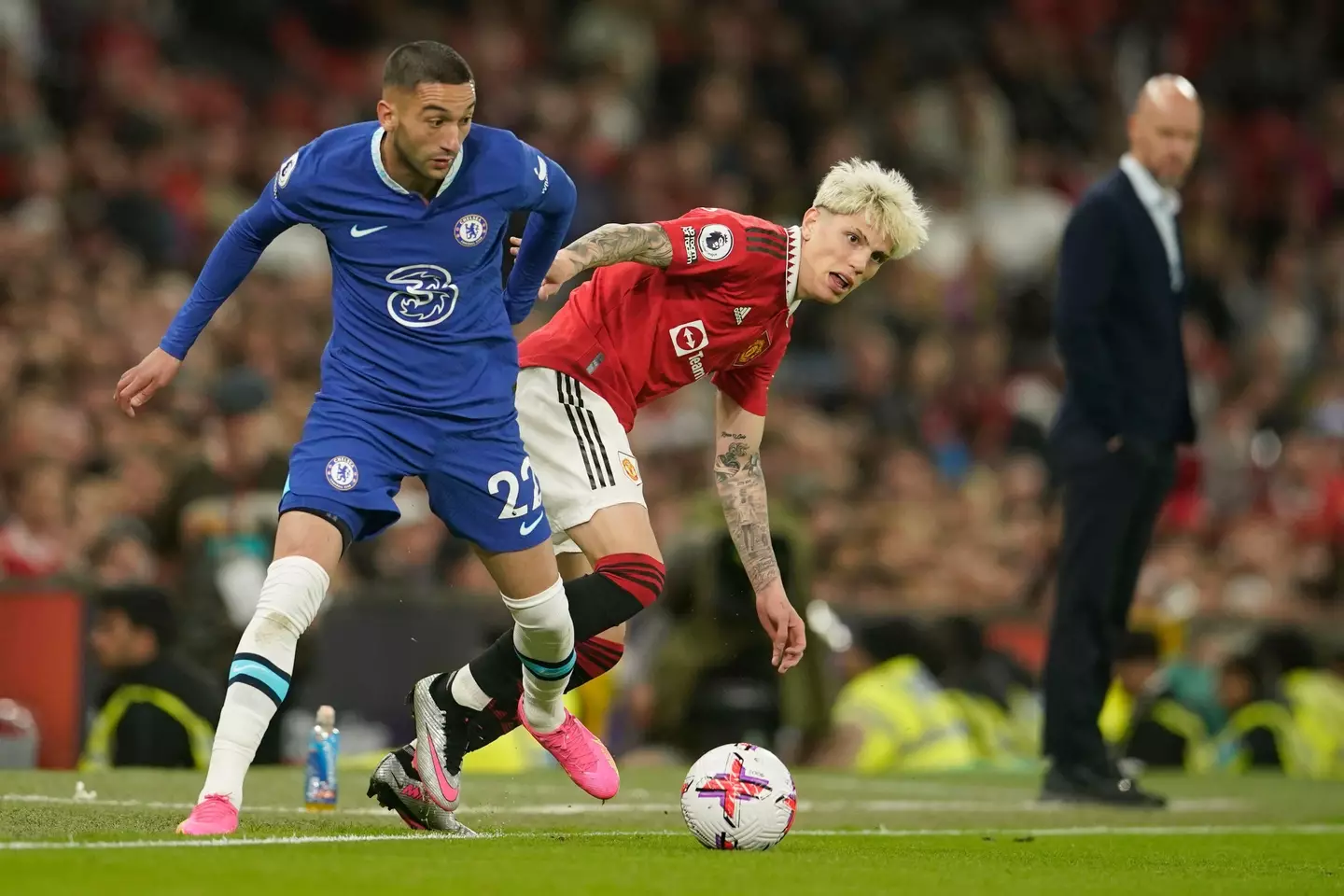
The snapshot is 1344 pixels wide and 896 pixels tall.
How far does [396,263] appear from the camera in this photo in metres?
6.43

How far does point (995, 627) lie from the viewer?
1442 cm

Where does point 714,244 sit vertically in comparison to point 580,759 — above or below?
above

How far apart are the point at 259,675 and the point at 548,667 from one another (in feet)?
3.86

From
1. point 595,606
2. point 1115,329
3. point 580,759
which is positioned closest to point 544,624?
point 595,606

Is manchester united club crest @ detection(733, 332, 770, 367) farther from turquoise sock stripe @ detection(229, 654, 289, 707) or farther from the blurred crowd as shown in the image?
the blurred crowd

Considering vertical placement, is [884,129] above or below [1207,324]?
above

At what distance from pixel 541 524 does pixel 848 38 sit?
15570mm

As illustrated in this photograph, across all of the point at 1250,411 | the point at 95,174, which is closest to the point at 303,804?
the point at 95,174

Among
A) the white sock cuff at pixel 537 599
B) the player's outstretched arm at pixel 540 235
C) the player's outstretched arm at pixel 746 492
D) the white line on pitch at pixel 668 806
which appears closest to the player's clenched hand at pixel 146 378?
the player's outstretched arm at pixel 540 235

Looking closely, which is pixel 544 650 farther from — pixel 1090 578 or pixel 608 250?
pixel 1090 578

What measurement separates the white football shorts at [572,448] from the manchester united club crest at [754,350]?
0.49 metres

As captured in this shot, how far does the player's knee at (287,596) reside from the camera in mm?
6113

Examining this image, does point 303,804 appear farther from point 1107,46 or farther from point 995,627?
point 1107,46

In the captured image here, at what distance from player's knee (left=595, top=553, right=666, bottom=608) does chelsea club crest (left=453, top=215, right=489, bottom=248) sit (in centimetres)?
129
